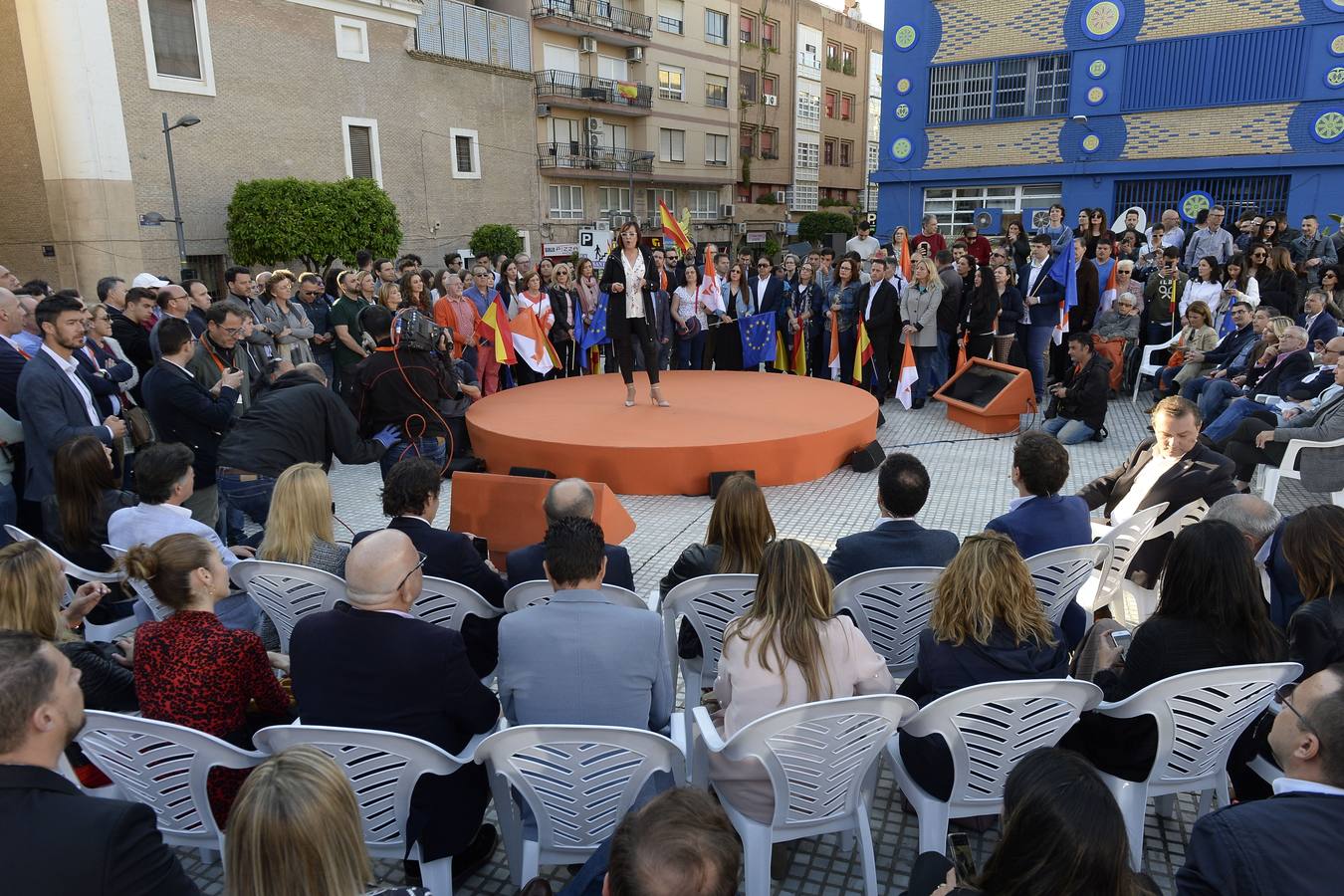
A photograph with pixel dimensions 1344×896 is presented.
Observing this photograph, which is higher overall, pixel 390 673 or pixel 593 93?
pixel 593 93

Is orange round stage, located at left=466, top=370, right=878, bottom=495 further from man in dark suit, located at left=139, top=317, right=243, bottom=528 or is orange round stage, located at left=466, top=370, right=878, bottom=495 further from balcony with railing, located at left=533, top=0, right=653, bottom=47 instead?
balcony with railing, located at left=533, top=0, right=653, bottom=47

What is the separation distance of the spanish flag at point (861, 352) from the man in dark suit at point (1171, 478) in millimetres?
5488

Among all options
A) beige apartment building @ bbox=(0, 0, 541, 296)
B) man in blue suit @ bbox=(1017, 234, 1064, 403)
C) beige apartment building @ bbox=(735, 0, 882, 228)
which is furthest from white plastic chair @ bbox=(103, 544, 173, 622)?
beige apartment building @ bbox=(735, 0, 882, 228)

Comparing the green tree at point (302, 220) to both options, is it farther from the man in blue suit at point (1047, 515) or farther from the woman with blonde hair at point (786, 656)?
the woman with blonde hair at point (786, 656)

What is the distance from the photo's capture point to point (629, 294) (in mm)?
7867

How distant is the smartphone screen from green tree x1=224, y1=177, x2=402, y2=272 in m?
23.9

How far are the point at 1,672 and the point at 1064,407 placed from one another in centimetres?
848

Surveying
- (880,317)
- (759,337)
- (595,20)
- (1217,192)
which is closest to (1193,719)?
(880,317)

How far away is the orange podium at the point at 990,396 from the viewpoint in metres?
8.75

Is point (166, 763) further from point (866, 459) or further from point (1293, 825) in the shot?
point (866, 459)

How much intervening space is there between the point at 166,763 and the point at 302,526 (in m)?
1.38

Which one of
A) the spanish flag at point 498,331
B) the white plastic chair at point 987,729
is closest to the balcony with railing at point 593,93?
the spanish flag at point 498,331

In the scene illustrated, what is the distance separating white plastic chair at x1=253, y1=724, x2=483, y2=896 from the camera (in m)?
2.31

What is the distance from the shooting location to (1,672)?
1.83 metres
